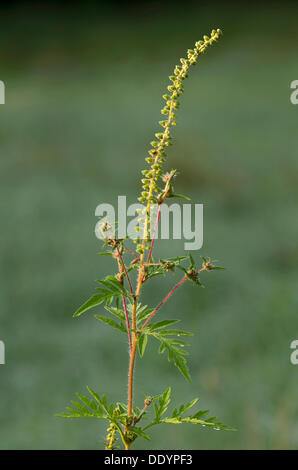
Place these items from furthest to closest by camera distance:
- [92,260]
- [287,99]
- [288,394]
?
1. [287,99]
2. [92,260]
3. [288,394]

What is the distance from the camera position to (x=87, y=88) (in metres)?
15.4

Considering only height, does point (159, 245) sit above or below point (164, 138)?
above

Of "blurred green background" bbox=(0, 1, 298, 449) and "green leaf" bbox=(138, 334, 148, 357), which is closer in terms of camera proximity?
"green leaf" bbox=(138, 334, 148, 357)

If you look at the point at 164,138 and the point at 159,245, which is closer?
the point at 164,138

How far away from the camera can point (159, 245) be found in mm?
6723

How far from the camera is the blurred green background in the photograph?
412 cm

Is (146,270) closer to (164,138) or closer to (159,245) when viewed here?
(164,138)

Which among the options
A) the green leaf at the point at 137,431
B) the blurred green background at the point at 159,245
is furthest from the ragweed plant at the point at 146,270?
the blurred green background at the point at 159,245

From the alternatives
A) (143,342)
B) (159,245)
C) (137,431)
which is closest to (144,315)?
(143,342)

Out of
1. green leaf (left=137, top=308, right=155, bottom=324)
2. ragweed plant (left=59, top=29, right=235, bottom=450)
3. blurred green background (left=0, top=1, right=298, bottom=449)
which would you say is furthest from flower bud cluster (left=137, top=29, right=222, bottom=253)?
blurred green background (left=0, top=1, right=298, bottom=449)

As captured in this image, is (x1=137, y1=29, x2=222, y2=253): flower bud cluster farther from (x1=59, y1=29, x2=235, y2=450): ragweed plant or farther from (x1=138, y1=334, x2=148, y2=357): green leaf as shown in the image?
(x1=138, y1=334, x2=148, y2=357): green leaf
